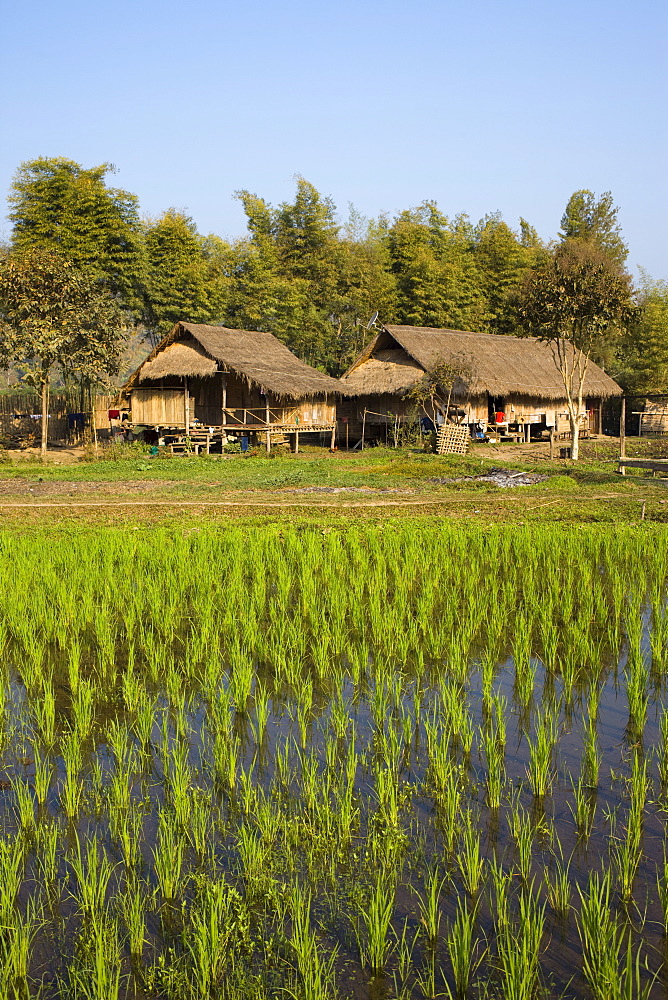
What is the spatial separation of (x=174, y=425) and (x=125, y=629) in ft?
65.7

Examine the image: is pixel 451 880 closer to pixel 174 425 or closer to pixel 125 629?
pixel 125 629

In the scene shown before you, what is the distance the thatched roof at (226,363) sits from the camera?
79.6ft

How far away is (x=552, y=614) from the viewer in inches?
247

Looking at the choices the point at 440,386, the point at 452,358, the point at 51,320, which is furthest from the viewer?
the point at 452,358

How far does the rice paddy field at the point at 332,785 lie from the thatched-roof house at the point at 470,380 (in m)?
19.0

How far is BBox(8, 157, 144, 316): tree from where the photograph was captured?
27609 mm

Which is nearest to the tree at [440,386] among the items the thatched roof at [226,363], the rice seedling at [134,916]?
the thatched roof at [226,363]

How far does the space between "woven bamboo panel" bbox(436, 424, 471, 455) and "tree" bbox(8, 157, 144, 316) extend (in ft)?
43.0

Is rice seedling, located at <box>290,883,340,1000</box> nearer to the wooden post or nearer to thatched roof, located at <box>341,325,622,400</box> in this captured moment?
the wooden post

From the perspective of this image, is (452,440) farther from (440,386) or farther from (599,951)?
(599,951)

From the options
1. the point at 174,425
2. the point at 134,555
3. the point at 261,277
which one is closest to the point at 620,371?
the point at 261,277

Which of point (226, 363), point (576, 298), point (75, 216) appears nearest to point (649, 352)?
point (576, 298)

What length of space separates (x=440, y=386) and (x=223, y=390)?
259 inches

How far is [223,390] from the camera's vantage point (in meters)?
24.5
